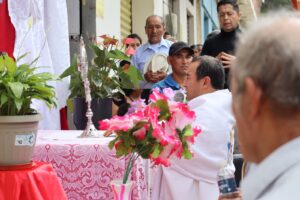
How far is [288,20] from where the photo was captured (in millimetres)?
1079

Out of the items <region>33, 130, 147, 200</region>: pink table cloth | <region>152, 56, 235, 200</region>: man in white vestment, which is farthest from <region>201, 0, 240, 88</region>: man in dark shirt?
<region>33, 130, 147, 200</region>: pink table cloth

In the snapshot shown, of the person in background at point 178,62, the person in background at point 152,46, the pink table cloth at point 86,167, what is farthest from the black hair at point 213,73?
the person in background at point 152,46

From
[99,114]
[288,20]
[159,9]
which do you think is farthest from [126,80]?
[159,9]

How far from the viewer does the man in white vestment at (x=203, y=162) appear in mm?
3217

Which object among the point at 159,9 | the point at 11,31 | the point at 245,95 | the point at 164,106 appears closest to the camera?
the point at 245,95

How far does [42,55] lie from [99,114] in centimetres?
79

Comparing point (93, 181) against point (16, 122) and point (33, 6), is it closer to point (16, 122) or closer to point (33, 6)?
point (16, 122)

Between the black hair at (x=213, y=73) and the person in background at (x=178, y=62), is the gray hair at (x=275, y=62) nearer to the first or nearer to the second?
the black hair at (x=213, y=73)

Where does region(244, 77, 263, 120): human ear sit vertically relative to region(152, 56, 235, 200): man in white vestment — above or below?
above

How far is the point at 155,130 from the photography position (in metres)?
2.17

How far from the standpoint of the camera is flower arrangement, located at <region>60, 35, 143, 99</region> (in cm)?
360

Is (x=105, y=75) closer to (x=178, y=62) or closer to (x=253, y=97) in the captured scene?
(x=178, y=62)

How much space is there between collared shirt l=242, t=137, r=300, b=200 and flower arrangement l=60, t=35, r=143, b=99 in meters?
2.59

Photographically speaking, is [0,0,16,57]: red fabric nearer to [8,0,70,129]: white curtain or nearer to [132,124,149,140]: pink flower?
[8,0,70,129]: white curtain
